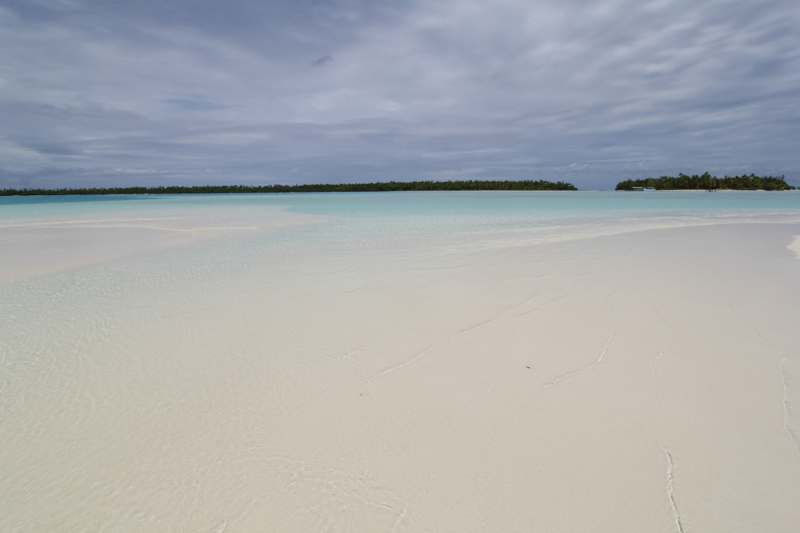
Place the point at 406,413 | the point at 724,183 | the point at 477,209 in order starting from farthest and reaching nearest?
the point at 724,183, the point at 477,209, the point at 406,413

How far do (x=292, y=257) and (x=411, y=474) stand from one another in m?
4.90

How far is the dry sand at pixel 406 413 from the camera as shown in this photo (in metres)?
1.38

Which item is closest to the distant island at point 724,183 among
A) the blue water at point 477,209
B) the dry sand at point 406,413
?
the blue water at point 477,209

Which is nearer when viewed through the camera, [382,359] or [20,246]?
[382,359]

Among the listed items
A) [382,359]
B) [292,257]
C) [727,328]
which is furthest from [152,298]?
[727,328]

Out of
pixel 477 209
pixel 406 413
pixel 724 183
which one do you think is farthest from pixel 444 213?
pixel 724 183

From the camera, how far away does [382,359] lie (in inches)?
97.3

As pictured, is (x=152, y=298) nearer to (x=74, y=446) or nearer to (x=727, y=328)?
(x=74, y=446)

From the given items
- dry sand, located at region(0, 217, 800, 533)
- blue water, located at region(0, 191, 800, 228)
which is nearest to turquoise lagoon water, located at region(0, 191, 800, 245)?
blue water, located at region(0, 191, 800, 228)

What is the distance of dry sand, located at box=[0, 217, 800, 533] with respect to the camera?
1385 mm

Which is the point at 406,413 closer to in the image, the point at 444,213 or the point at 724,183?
the point at 444,213

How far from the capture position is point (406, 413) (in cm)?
190

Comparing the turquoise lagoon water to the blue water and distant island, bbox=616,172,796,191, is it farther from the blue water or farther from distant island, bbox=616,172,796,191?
distant island, bbox=616,172,796,191

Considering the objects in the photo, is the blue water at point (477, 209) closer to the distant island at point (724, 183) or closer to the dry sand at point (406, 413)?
the dry sand at point (406, 413)
